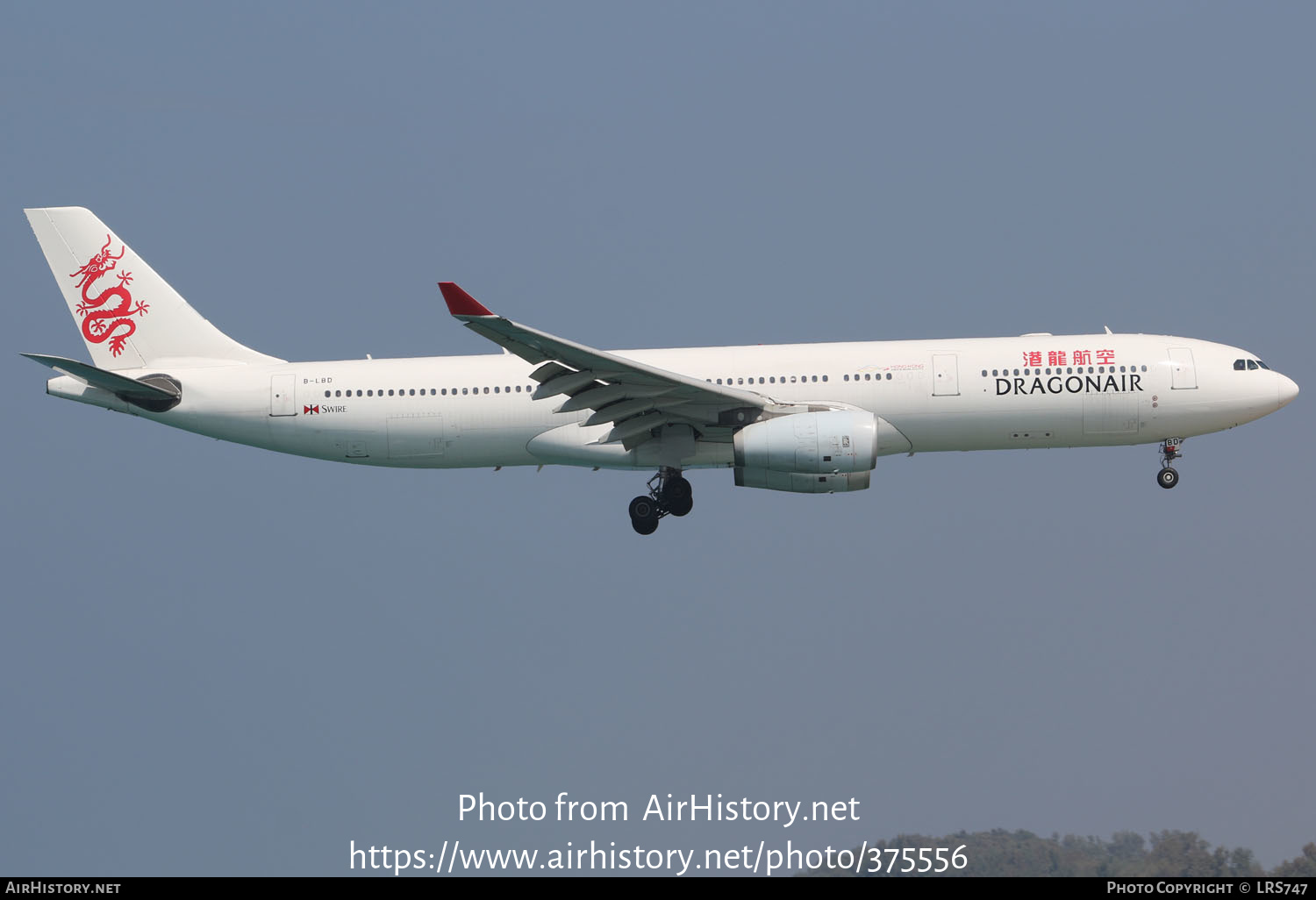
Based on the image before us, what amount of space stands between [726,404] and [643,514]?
152 inches

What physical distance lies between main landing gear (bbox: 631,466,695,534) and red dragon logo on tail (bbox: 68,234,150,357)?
13860mm

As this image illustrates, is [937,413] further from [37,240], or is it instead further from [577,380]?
[37,240]

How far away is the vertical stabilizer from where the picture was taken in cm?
3881

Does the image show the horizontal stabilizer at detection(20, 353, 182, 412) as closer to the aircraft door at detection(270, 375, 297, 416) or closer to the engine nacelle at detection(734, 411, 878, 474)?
the aircraft door at detection(270, 375, 297, 416)

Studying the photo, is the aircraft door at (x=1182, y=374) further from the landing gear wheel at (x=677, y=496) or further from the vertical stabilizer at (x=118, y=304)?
the vertical stabilizer at (x=118, y=304)

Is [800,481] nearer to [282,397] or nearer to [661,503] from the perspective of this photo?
[661,503]

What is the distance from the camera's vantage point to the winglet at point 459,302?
1191 inches

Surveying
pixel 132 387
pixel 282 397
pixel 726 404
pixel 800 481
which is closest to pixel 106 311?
pixel 132 387

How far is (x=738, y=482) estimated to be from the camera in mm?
34781

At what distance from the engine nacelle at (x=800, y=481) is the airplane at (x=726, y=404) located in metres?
0.04

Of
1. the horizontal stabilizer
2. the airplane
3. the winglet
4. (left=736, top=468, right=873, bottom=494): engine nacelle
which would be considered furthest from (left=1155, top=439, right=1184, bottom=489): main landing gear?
the horizontal stabilizer

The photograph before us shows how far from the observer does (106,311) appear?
3925cm
